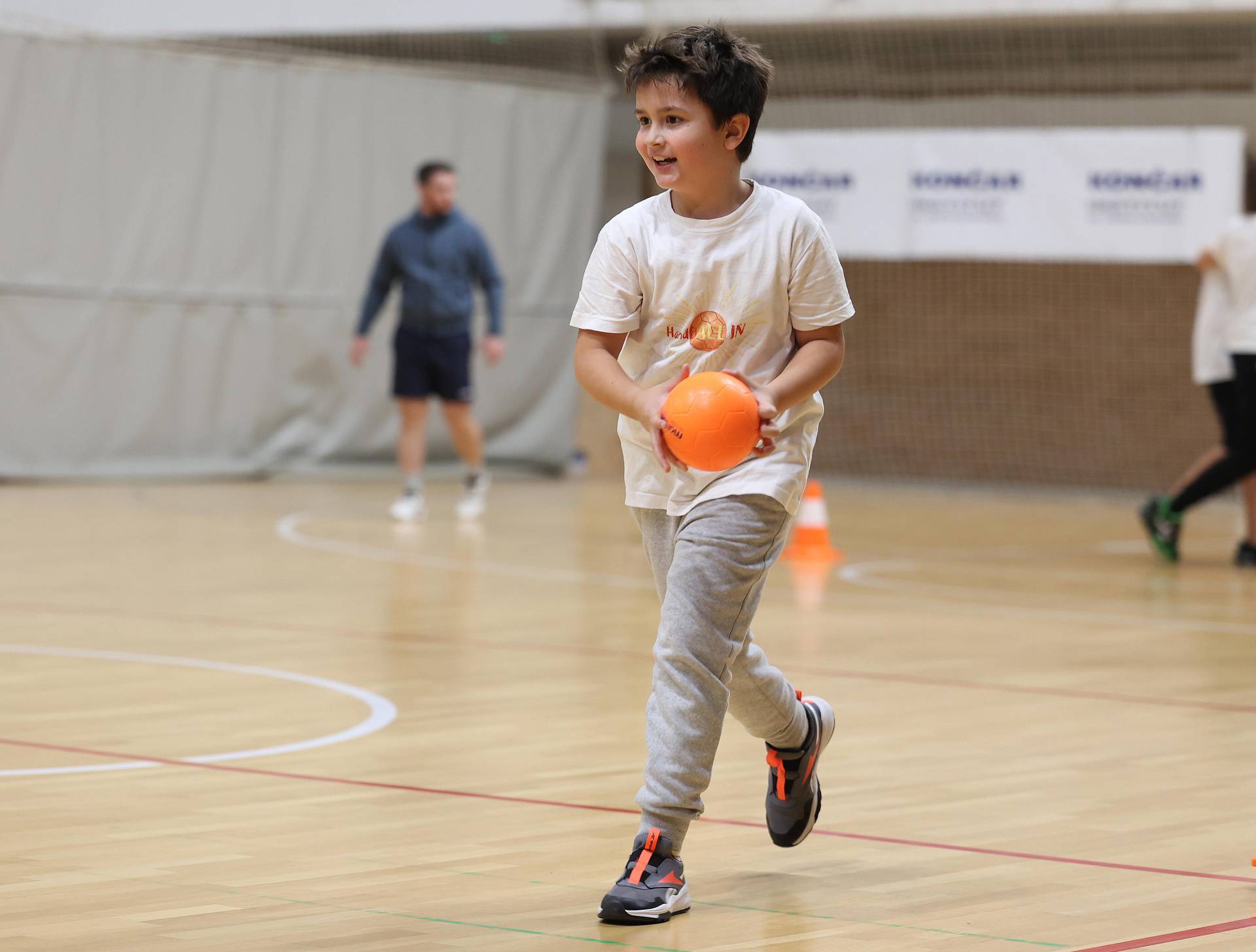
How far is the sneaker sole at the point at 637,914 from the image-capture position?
135 inches

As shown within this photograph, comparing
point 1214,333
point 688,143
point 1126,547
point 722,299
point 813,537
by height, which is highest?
point 688,143

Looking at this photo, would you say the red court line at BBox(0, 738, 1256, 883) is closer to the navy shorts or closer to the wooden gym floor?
the wooden gym floor

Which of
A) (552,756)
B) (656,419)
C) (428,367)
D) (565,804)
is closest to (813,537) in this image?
(428,367)

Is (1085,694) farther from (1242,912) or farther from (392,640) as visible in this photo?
(1242,912)

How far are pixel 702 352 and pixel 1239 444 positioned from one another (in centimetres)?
704

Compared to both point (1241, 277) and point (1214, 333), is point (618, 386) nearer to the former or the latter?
point (1241, 277)

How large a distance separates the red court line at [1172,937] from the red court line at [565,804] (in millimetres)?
366

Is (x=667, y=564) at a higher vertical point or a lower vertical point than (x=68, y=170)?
lower

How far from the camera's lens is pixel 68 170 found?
13.2m

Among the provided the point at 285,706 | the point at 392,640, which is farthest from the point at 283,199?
the point at 285,706

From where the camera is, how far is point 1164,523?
10508 mm

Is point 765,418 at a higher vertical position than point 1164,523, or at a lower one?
higher

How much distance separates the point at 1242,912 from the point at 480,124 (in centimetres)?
1245

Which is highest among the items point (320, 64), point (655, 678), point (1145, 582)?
point (320, 64)
